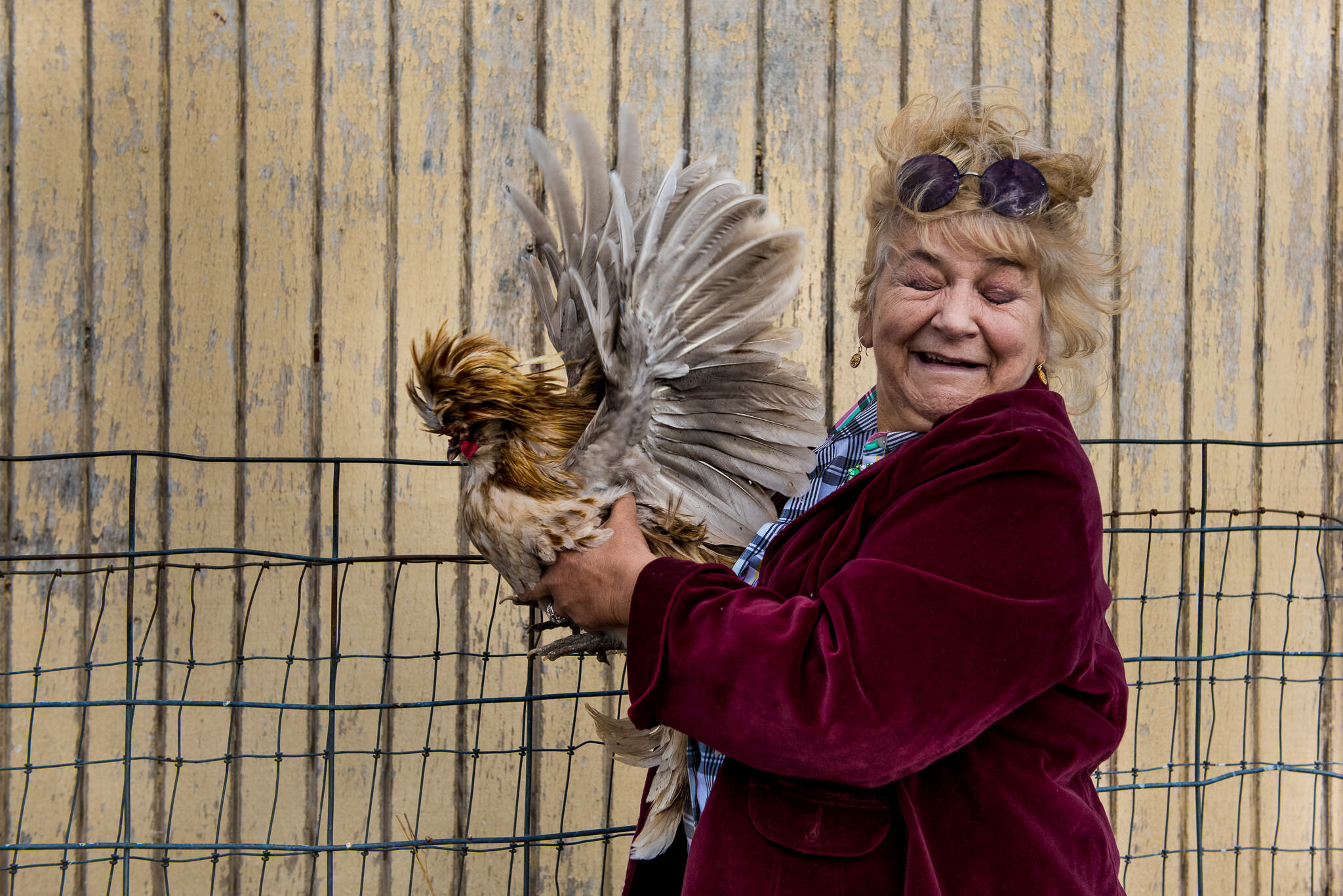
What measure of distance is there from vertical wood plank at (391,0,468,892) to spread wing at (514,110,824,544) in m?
1.07

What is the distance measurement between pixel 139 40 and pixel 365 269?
2.78 feet

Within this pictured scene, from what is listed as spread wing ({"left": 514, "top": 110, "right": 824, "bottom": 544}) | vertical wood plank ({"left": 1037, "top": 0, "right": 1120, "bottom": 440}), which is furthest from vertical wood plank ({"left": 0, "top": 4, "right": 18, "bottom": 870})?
vertical wood plank ({"left": 1037, "top": 0, "right": 1120, "bottom": 440})

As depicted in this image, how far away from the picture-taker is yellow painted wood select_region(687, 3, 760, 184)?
2.36 m

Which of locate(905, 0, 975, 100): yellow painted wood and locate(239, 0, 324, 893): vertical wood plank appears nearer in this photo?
locate(239, 0, 324, 893): vertical wood plank

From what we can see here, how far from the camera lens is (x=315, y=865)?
2.24m

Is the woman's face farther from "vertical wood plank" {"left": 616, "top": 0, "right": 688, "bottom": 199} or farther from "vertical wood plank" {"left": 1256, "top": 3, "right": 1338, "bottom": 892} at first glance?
"vertical wood plank" {"left": 1256, "top": 3, "right": 1338, "bottom": 892}

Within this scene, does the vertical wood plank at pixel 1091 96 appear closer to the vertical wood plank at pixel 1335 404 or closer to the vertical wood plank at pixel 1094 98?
the vertical wood plank at pixel 1094 98

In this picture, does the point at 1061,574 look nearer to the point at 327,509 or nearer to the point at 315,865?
the point at 327,509

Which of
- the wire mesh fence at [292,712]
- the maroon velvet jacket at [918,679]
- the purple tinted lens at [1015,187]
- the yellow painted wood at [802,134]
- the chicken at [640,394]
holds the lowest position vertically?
the wire mesh fence at [292,712]

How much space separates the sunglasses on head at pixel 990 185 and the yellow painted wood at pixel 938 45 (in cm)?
151

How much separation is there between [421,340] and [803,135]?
1.21m

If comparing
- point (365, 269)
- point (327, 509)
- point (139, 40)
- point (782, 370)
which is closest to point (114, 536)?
point (327, 509)

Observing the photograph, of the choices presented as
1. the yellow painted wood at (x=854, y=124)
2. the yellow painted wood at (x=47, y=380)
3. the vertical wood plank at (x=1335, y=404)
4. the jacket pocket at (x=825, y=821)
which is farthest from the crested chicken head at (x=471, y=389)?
the vertical wood plank at (x=1335, y=404)

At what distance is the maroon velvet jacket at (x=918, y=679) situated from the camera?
2.81ft
